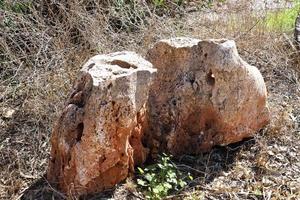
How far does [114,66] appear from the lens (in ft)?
9.86

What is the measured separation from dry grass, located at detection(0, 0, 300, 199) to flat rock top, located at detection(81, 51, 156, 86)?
0.71 meters

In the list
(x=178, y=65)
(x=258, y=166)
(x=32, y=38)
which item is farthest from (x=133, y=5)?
(x=258, y=166)

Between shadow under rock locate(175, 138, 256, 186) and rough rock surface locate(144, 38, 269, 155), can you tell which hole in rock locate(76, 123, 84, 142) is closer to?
rough rock surface locate(144, 38, 269, 155)

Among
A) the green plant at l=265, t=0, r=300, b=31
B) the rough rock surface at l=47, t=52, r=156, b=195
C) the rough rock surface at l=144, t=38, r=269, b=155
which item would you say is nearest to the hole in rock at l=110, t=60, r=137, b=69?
the rough rock surface at l=47, t=52, r=156, b=195

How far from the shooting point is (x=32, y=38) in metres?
4.47

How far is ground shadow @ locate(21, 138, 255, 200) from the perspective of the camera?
10.3ft

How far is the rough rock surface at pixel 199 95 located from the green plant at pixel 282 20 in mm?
1968

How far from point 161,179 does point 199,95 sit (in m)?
A: 0.59

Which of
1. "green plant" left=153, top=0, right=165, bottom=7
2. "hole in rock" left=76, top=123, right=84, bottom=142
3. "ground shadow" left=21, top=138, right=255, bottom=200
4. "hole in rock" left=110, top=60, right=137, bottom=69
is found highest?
"hole in rock" left=110, top=60, right=137, bottom=69

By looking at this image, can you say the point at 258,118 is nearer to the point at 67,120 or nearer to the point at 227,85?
the point at 227,85

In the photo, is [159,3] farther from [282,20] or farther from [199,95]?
[199,95]

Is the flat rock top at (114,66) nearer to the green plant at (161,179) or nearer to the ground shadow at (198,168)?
the green plant at (161,179)

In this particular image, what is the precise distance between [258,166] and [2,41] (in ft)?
7.42

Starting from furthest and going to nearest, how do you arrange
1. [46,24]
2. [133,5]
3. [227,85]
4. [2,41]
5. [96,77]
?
[133,5], [46,24], [2,41], [227,85], [96,77]
